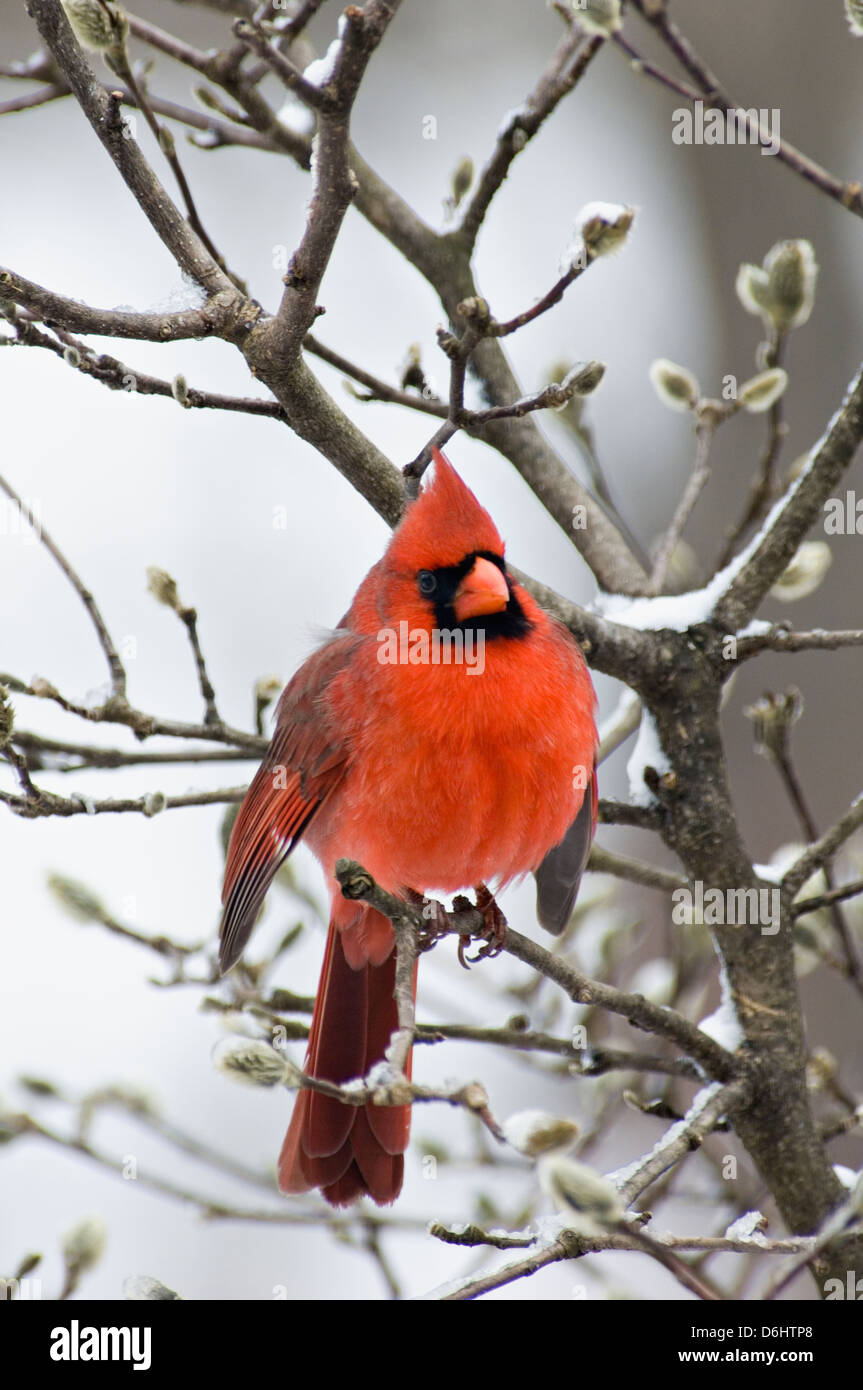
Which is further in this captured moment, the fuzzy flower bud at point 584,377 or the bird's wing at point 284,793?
the bird's wing at point 284,793

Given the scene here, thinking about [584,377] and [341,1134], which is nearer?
[584,377]

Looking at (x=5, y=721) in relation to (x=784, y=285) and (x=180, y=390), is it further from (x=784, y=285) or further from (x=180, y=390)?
(x=784, y=285)

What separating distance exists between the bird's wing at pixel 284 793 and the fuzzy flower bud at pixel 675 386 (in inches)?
24.9

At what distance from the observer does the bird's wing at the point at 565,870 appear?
2023mm

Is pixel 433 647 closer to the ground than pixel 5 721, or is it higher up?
higher up

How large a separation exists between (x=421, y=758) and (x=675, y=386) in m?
0.75

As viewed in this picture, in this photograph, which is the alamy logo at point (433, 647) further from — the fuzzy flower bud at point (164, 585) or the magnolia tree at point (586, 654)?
the fuzzy flower bud at point (164, 585)

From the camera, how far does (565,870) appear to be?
212 centimetres

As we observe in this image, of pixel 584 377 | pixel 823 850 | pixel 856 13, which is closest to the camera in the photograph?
pixel 584 377

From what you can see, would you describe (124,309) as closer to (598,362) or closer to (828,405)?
(598,362)

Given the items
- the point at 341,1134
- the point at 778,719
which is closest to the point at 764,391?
the point at 778,719

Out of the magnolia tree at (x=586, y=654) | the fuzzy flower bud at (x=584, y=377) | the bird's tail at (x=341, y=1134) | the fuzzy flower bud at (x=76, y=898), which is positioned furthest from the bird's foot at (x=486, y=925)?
the fuzzy flower bud at (x=584, y=377)
